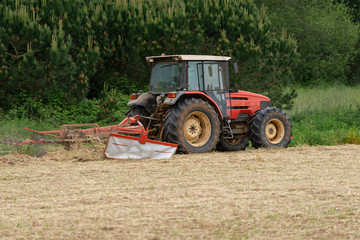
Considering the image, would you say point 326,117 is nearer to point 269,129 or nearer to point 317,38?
point 269,129

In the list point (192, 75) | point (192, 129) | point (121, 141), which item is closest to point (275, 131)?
point (192, 129)

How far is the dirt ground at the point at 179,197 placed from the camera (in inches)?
199

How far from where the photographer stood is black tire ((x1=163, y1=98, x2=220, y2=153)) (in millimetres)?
10234

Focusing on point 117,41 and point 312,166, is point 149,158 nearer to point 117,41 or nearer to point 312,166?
point 312,166

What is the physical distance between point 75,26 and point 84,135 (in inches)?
249

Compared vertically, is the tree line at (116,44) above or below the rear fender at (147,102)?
above

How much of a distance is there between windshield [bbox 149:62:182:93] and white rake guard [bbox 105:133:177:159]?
1396mm

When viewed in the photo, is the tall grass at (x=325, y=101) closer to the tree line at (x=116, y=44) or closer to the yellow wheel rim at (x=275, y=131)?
the tree line at (x=116, y=44)

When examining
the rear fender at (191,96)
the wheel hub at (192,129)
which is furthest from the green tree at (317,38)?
the wheel hub at (192,129)

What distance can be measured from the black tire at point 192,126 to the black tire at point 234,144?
1.28m

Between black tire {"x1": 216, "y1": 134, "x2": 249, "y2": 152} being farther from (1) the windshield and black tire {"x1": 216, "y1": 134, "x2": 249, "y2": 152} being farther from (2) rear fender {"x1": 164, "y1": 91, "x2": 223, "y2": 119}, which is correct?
(1) the windshield

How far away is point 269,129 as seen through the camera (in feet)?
39.4

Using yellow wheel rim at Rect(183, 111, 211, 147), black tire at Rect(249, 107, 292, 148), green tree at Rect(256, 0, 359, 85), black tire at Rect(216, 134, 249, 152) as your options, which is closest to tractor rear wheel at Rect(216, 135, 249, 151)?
black tire at Rect(216, 134, 249, 152)

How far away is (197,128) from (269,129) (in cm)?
206
